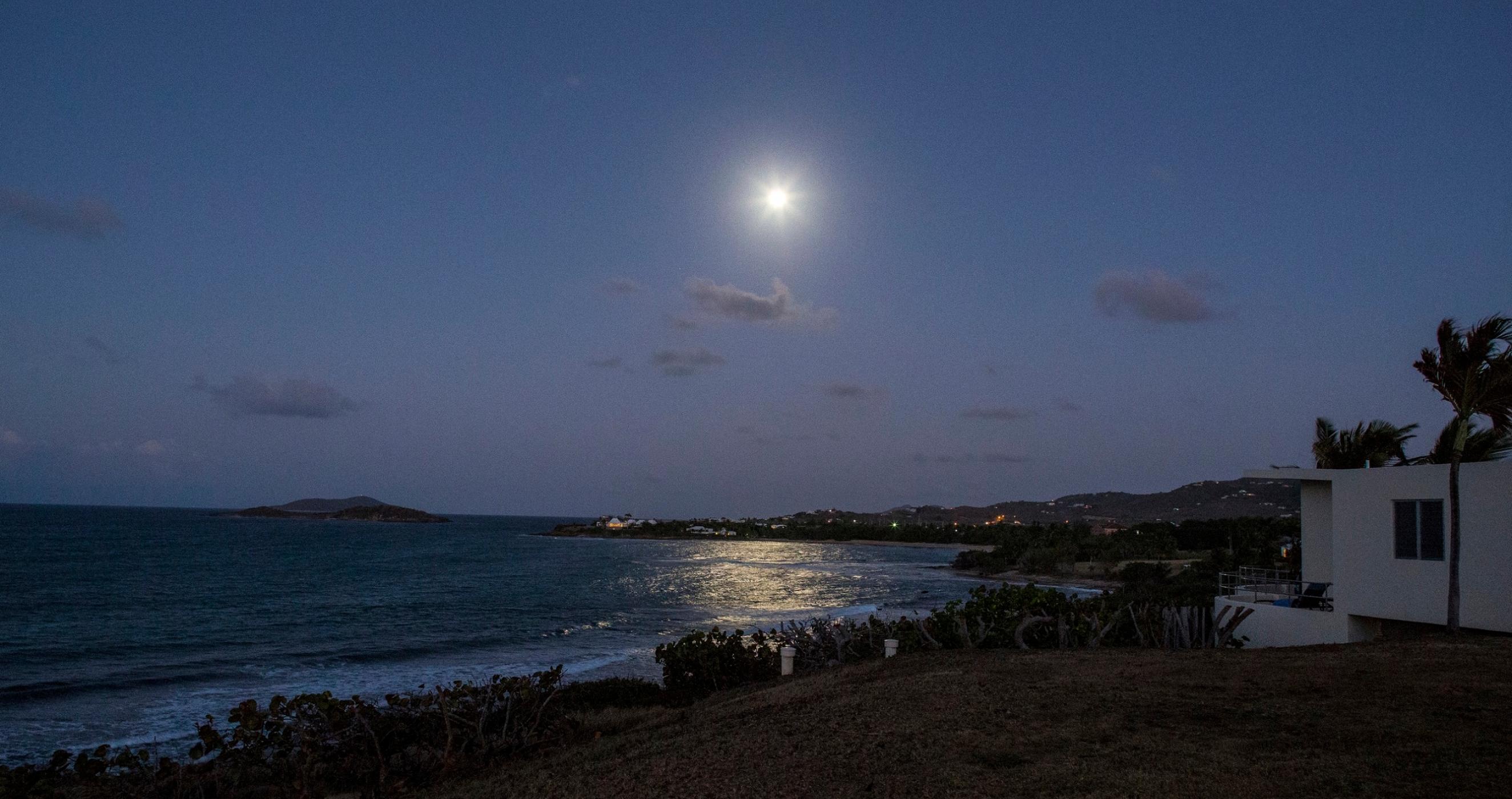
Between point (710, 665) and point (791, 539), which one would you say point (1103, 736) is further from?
point (791, 539)

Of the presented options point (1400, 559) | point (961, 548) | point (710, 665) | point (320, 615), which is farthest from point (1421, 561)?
point (961, 548)

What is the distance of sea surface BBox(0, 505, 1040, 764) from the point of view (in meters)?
20.2

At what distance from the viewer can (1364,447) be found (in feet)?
65.9

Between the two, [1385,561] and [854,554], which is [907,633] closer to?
[1385,561]

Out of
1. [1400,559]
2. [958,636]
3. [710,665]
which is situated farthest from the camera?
[710,665]

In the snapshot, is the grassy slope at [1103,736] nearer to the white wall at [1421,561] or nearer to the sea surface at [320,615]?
the white wall at [1421,561]

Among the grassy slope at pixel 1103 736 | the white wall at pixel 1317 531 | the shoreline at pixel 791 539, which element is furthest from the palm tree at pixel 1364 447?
the shoreline at pixel 791 539

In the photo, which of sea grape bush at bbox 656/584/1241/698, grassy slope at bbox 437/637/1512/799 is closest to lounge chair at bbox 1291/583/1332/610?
sea grape bush at bbox 656/584/1241/698

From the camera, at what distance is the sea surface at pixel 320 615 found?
2016cm

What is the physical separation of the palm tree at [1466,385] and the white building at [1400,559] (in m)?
0.38

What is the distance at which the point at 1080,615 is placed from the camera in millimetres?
15859

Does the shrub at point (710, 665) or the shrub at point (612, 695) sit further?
the shrub at point (710, 665)

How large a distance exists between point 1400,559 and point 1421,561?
1.08 feet

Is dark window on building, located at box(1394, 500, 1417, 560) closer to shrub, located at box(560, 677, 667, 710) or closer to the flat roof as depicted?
the flat roof
